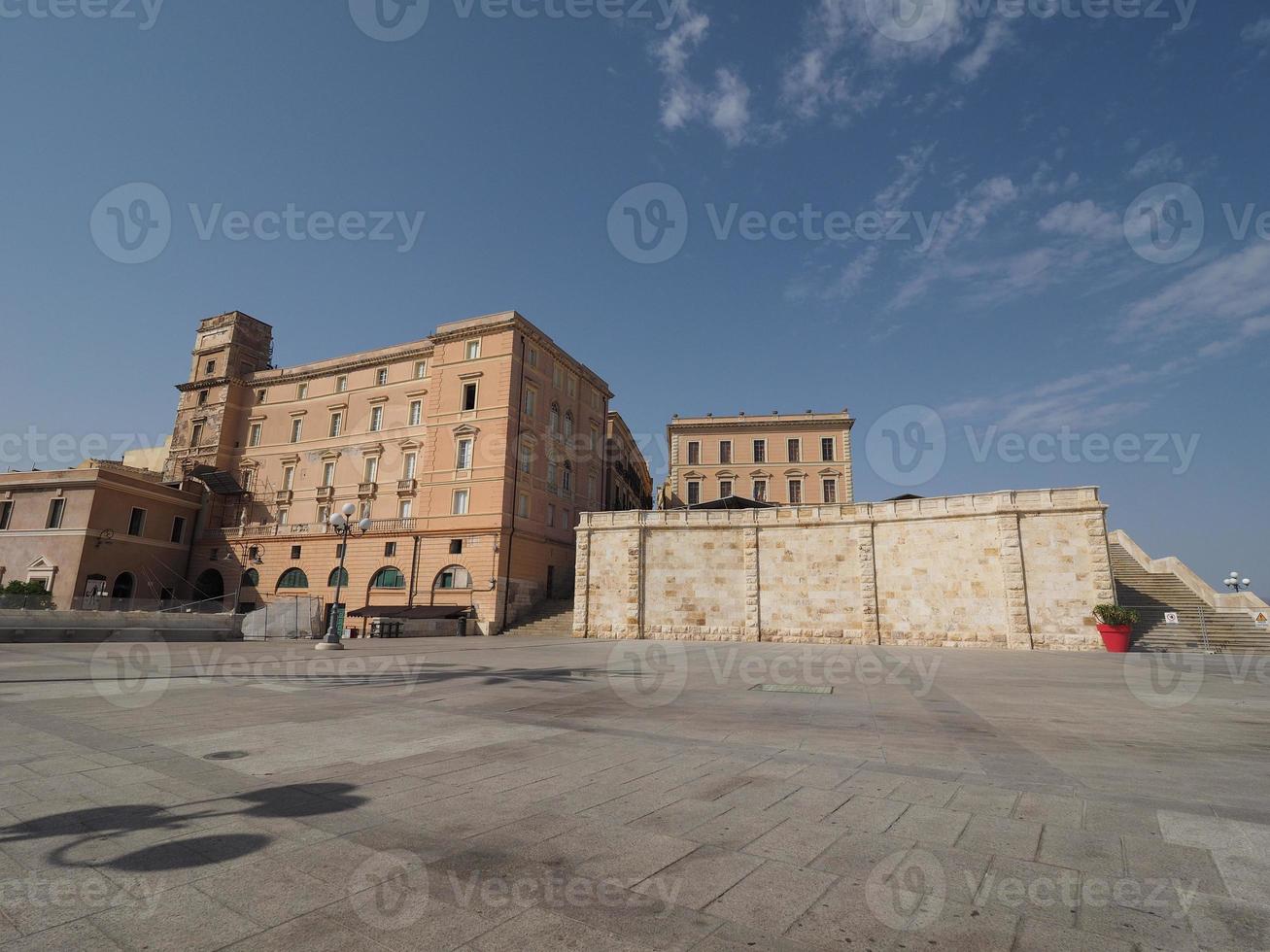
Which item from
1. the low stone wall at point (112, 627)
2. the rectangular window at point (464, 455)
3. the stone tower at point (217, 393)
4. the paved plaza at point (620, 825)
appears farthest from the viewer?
the stone tower at point (217, 393)

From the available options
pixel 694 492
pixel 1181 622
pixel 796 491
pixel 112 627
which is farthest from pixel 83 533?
pixel 1181 622

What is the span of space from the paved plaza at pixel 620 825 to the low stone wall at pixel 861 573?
14.5 metres

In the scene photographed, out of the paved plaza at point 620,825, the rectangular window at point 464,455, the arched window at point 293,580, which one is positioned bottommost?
the paved plaza at point 620,825

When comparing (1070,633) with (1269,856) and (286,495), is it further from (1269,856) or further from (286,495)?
(286,495)

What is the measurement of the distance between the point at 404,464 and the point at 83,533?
17.4m

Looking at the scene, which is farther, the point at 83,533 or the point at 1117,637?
the point at 83,533

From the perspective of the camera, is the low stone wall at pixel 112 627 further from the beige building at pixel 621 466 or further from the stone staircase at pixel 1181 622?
the stone staircase at pixel 1181 622

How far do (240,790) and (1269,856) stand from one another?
20.4 feet

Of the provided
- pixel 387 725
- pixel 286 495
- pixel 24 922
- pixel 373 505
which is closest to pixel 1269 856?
pixel 24 922

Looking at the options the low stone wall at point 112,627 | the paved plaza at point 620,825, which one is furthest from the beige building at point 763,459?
the paved plaza at point 620,825

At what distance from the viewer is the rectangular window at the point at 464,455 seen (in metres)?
33.6

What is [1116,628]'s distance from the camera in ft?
63.2

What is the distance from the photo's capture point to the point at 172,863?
2.97 m

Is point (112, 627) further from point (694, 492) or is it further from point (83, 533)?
point (694, 492)
